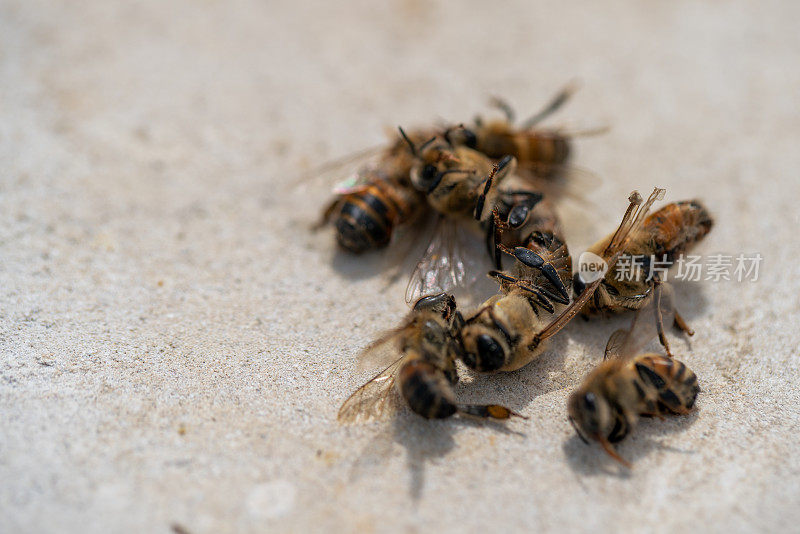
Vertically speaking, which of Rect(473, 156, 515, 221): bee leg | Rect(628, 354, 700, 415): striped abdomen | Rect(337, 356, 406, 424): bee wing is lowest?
Rect(337, 356, 406, 424): bee wing

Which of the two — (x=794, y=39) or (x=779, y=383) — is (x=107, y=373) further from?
(x=794, y=39)

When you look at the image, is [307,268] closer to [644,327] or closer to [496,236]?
→ [496,236]

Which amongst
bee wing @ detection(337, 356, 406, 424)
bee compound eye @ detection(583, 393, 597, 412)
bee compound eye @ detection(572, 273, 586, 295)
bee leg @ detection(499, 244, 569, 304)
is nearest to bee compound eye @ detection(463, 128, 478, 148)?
bee leg @ detection(499, 244, 569, 304)

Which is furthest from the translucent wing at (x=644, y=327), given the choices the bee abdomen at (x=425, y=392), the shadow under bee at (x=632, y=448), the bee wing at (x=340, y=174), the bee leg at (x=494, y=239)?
the bee wing at (x=340, y=174)

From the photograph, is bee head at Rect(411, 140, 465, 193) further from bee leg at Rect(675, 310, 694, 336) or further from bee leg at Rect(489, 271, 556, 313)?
bee leg at Rect(675, 310, 694, 336)

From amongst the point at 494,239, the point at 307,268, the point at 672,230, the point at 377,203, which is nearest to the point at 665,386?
the point at 672,230

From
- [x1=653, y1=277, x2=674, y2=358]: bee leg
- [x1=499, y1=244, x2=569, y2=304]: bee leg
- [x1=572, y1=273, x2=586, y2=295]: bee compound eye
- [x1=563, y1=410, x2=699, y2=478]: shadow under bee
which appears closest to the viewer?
[x1=563, y1=410, x2=699, y2=478]: shadow under bee

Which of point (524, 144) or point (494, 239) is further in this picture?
point (524, 144)
